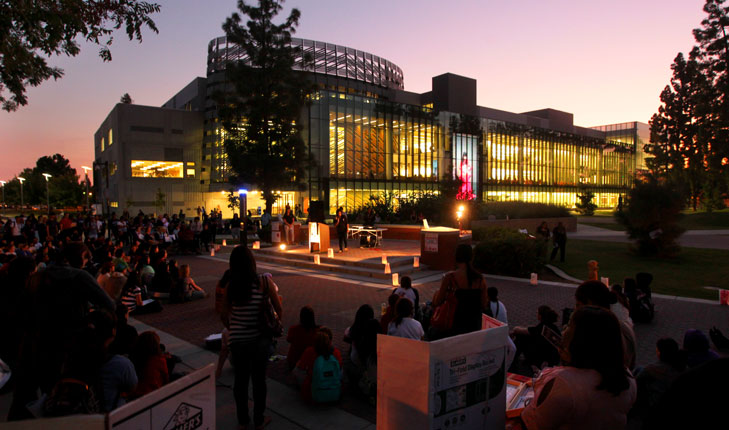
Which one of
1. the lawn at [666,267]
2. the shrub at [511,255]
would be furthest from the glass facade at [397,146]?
the shrub at [511,255]

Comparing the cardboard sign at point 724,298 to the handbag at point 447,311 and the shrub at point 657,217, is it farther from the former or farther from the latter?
the handbag at point 447,311

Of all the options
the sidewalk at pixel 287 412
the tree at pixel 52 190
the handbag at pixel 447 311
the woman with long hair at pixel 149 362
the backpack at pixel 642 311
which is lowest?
the sidewalk at pixel 287 412

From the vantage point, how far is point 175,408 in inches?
84.7

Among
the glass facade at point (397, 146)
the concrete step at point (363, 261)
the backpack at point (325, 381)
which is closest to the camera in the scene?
the backpack at point (325, 381)

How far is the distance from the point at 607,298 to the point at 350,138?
1729 inches

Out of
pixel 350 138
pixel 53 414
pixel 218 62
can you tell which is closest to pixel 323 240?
pixel 53 414

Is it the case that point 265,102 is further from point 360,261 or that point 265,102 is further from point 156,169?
point 156,169

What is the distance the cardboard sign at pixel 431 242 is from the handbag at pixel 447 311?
35.1ft

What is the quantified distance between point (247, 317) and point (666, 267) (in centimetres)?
1806

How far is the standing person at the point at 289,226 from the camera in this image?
21.5 m

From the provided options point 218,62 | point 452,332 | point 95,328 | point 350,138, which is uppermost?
point 218,62

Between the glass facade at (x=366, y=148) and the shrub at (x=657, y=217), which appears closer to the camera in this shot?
the shrub at (x=657, y=217)

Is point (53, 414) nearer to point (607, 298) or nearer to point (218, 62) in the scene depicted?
point (607, 298)

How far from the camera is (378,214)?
33.9 m
